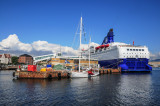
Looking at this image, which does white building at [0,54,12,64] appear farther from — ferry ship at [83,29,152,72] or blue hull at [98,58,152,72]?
blue hull at [98,58,152,72]

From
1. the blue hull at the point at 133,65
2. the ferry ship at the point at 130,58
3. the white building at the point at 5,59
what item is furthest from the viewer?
the white building at the point at 5,59

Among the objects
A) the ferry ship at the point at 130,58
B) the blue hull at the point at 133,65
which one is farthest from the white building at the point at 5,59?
the blue hull at the point at 133,65

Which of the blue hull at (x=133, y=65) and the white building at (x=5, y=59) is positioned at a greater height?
the white building at (x=5, y=59)

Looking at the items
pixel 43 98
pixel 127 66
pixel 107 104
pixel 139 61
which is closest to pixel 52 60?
pixel 127 66

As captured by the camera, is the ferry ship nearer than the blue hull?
No

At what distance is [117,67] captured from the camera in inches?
3401

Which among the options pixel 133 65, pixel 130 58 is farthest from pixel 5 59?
pixel 133 65

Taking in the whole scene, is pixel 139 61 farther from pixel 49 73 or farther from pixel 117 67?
pixel 49 73

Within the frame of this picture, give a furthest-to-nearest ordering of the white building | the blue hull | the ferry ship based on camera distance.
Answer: the white building
the ferry ship
the blue hull

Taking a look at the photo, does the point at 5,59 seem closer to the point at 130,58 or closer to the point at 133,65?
the point at 130,58

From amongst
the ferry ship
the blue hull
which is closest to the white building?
the ferry ship

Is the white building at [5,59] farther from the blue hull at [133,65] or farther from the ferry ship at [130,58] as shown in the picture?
the blue hull at [133,65]

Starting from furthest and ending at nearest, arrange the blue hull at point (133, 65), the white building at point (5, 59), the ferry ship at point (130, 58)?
the white building at point (5, 59)
the ferry ship at point (130, 58)
the blue hull at point (133, 65)

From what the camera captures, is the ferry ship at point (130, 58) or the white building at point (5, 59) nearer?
the ferry ship at point (130, 58)
